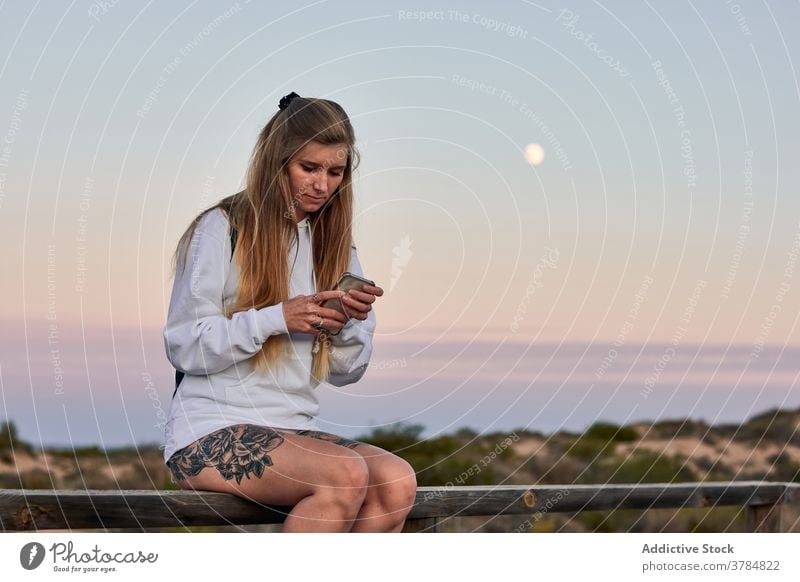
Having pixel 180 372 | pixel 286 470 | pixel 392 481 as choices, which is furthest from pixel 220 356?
pixel 392 481

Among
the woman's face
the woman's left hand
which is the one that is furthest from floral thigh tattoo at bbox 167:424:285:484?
the woman's face

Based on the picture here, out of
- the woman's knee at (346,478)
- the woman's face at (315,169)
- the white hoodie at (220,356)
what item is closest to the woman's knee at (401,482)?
the woman's knee at (346,478)

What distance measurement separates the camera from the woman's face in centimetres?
421

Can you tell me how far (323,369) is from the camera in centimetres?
425

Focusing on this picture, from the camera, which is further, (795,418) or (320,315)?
(795,418)

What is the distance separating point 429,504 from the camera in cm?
464

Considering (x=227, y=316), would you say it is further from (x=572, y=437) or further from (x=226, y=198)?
(x=572, y=437)

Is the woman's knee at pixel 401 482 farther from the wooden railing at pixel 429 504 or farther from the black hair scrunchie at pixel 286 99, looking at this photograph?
the black hair scrunchie at pixel 286 99

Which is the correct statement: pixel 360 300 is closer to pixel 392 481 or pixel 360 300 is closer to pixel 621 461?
pixel 392 481

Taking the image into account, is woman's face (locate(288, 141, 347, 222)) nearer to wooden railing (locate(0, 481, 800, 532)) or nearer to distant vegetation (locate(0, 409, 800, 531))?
wooden railing (locate(0, 481, 800, 532))

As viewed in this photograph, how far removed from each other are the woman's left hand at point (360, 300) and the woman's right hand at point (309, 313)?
60 mm

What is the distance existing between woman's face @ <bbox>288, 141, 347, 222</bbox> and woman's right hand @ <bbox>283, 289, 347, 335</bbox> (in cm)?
41
